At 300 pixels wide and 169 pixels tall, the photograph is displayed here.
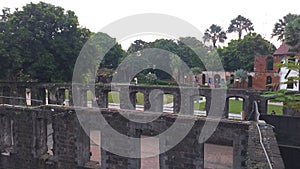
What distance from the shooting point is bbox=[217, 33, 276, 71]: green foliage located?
34562 millimetres

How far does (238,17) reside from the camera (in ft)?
154

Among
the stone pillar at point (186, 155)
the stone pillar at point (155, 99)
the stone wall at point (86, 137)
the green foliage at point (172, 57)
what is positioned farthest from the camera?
the green foliage at point (172, 57)

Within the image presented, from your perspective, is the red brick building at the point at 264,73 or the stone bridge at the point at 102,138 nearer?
the stone bridge at the point at 102,138

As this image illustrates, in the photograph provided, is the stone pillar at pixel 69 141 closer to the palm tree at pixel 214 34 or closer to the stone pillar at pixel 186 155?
the stone pillar at pixel 186 155

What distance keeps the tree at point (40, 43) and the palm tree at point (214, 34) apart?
33.5 meters

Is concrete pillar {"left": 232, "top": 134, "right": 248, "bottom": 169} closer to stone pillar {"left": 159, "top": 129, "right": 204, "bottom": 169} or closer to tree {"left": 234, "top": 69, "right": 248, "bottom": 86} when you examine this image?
stone pillar {"left": 159, "top": 129, "right": 204, "bottom": 169}

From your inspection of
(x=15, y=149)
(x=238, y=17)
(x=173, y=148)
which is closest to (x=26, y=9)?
(x=15, y=149)

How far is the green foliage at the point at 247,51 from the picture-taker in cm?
3456

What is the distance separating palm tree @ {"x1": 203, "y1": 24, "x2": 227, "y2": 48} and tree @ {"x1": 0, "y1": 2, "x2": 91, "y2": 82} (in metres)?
33.5

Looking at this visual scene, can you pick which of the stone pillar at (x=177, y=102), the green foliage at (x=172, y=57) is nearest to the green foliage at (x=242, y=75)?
the green foliage at (x=172, y=57)

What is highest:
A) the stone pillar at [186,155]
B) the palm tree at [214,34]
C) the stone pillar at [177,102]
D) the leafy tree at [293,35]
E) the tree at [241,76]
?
the palm tree at [214,34]

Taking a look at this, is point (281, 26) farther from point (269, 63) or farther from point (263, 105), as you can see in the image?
point (263, 105)

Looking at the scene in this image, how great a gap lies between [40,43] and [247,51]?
85.1ft

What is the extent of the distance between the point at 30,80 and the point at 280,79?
24.5 metres
